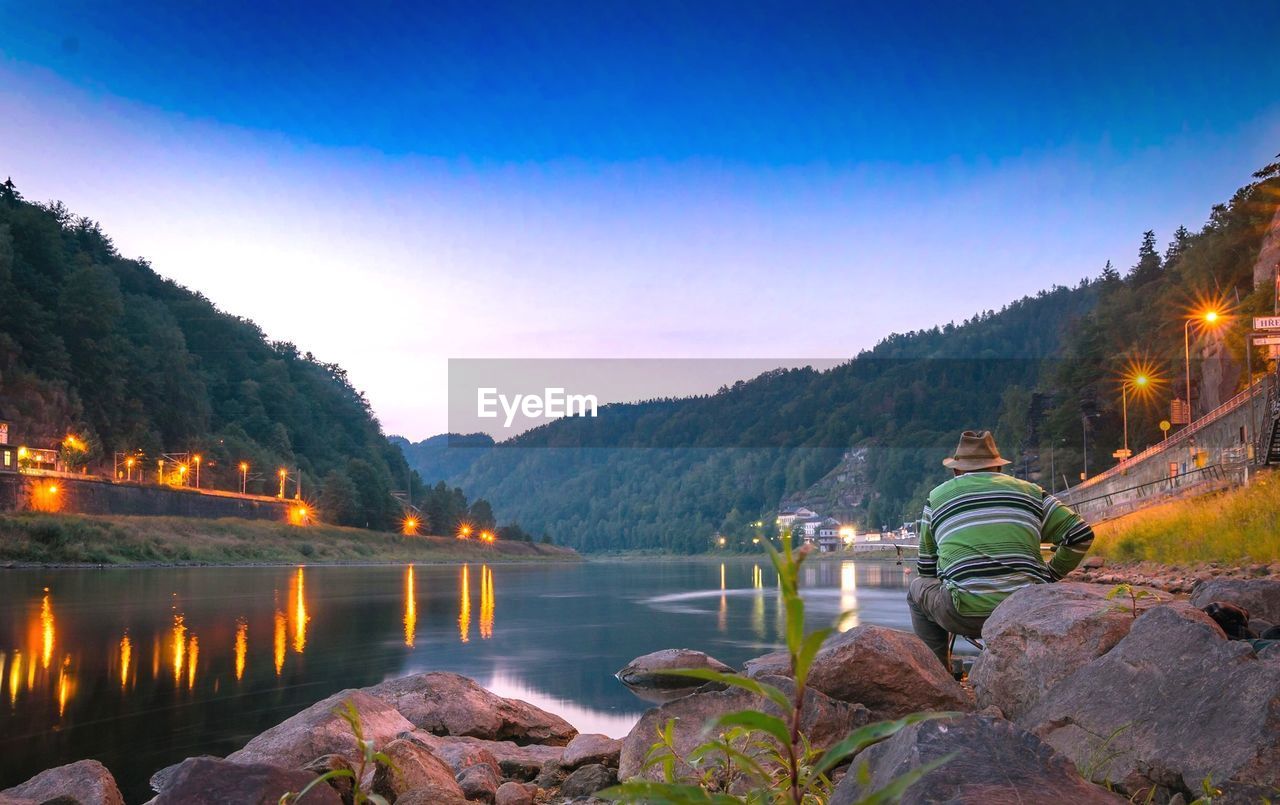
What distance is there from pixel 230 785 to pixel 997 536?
5.95 metres

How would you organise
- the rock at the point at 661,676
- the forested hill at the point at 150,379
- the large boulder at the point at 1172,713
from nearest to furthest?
the large boulder at the point at 1172,713, the rock at the point at 661,676, the forested hill at the point at 150,379

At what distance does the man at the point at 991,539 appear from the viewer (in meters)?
7.80

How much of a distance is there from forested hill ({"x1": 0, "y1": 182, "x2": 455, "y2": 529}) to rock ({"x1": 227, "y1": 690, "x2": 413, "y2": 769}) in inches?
3051

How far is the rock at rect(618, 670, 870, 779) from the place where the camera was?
5.92 m

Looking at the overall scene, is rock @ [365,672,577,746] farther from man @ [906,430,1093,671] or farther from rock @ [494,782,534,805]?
man @ [906,430,1093,671]

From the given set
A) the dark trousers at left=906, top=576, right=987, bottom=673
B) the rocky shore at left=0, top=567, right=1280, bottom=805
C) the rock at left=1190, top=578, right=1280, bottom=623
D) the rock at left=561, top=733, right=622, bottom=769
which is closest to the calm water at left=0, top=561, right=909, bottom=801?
the rocky shore at left=0, top=567, right=1280, bottom=805

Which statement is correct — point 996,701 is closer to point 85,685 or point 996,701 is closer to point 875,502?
point 85,685

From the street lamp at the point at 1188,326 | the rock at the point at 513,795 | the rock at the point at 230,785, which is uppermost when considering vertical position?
the street lamp at the point at 1188,326

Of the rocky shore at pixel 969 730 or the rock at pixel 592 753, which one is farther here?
the rock at pixel 592 753

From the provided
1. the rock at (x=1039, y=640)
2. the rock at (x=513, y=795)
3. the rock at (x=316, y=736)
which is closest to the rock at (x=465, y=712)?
the rock at (x=316, y=736)

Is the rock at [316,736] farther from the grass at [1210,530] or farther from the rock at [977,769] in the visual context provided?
the grass at [1210,530]

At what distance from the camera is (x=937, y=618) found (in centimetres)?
853

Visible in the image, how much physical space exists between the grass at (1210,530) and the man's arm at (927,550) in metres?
12.9

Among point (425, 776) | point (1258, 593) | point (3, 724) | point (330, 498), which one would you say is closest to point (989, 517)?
point (1258, 593)
